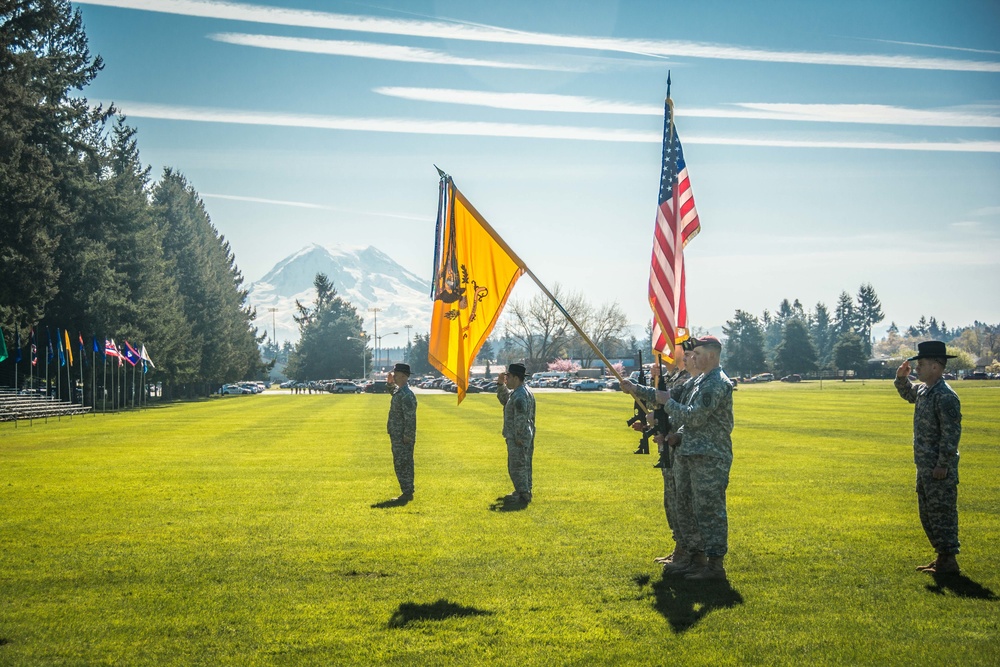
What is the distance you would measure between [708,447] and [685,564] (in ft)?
4.65

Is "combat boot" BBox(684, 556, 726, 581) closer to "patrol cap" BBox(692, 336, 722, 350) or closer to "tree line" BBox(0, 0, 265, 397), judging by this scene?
"patrol cap" BBox(692, 336, 722, 350)

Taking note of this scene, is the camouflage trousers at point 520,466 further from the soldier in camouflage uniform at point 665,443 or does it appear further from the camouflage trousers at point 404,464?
the soldier in camouflage uniform at point 665,443

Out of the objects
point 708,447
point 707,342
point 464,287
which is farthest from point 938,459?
point 464,287

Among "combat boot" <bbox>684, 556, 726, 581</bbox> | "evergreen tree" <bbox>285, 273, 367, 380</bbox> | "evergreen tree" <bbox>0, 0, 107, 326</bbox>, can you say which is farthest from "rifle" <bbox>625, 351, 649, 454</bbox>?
"evergreen tree" <bbox>285, 273, 367, 380</bbox>

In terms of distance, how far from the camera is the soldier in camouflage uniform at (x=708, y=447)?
28.3 feet

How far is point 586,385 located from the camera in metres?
98.9

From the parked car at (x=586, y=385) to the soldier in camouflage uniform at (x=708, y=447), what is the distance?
89.8m

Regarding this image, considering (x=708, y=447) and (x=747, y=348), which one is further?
(x=747, y=348)

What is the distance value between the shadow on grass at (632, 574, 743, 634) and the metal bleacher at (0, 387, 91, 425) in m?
40.4

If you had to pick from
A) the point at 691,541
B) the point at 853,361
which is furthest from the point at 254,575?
the point at 853,361

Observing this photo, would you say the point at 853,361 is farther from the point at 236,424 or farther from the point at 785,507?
the point at 785,507

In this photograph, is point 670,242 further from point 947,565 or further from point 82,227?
point 82,227

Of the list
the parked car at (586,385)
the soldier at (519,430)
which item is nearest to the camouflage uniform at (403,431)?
the soldier at (519,430)

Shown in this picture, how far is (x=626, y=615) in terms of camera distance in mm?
7695
